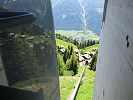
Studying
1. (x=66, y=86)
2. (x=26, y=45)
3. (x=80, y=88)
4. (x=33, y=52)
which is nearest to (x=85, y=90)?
(x=80, y=88)

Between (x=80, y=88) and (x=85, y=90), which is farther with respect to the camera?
(x=80, y=88)

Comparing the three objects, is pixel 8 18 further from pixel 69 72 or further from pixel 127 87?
pixel 69 72

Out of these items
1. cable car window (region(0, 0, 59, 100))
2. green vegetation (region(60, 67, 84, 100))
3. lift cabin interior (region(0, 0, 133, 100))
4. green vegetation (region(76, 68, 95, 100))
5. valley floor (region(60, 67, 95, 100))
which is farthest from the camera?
green vegetation (region(76, 68, 95, 100))

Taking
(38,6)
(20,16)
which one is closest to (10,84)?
(20,16)

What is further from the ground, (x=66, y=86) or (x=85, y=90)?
(x=66, y=86)

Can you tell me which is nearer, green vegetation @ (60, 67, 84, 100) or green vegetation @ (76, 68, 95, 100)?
green vegetation @ (60, 67, 84, 100)

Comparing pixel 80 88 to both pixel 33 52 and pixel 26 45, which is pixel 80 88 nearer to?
pixel 33 52

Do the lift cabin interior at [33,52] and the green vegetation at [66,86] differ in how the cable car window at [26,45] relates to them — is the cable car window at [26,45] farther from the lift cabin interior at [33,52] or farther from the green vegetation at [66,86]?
the green vegetation at [66,86]

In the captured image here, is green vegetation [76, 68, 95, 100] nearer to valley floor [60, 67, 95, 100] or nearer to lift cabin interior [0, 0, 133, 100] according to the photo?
valley floor [60, 67, 95, 100]

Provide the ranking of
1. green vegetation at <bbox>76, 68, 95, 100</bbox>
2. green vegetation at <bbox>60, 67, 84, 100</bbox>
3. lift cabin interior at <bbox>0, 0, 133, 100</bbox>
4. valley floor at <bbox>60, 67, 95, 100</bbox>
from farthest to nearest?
1. green vegetation at <bbox>76, 68, 95, 100</bbox>
2. valley floor at <bbox>60, 67, 95, 100</bbox>
3. green vegetation at <bbox>60, 67, 84, 100</bbox>
4. lift cabin interior at <bbox>0, 0, 133, 100</bbox>

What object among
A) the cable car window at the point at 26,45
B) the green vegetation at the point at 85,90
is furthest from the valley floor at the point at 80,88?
the cable car window at the point at 26,45

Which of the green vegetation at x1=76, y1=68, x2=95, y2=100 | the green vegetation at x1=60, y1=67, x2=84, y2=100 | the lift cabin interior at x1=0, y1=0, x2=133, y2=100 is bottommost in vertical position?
the green vegetation at x1=76, y1=68, x2=95, y2=100

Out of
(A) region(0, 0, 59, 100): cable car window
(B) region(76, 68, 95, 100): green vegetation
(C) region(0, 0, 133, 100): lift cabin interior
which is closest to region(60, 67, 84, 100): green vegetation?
(B) region(76, 68, 95, 100): green vegetation

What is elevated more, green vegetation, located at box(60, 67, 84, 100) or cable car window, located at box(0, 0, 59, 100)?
cable car window, located at box(0, 0, 59, 100)
